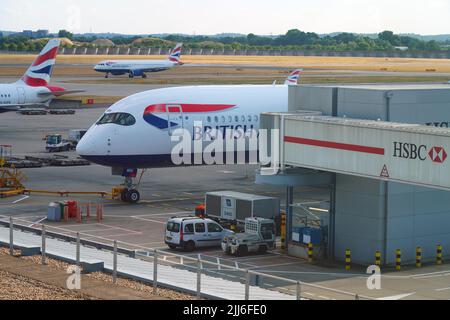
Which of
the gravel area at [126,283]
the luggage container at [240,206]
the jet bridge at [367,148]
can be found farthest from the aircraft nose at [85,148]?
the gravel area at [126,283]

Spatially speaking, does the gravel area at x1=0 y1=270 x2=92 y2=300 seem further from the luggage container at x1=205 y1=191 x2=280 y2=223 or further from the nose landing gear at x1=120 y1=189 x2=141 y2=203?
the nose landing gear at x1=120 y1=189 x2=141 y2=203

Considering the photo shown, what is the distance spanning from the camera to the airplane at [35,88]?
104 metres

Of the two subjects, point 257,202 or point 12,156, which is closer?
point 257,202

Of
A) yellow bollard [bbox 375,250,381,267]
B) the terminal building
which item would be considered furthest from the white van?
yellow bollard [bbox 375,250,381,267]

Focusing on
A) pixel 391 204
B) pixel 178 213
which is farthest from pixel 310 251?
pixel 178 213

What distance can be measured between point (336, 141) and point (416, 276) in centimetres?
704

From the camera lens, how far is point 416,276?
41281 millimetres

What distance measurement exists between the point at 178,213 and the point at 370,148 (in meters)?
16.0

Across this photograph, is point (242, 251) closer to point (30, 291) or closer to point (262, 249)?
point (262, 249)

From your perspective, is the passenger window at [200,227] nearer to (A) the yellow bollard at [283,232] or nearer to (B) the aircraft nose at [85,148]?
(A) the yellow bollard at [283,232]

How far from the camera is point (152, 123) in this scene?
5797 cm

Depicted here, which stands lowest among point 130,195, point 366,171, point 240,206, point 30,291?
point 130,195
